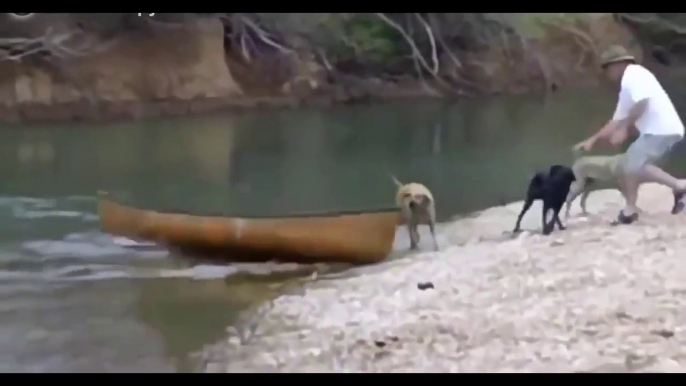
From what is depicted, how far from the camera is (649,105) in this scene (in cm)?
168

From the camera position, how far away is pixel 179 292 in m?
1.57

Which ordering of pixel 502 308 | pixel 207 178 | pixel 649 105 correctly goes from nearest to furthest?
pixel 502 308 → pixel 649 105 → pixel 207 178

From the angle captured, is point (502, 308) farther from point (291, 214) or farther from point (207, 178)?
point (207, 178)

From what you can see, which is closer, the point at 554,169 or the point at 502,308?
the point at 502,308

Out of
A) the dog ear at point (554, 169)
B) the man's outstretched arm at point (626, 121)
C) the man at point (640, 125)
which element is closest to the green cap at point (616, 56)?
the man at point (640, 125)

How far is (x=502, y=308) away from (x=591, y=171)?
451mm

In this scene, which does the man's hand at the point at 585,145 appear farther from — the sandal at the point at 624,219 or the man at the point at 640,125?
the sandal at the point at 624,219

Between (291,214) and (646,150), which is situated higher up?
(646,150)

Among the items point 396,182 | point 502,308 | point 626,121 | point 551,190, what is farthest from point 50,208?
point 626,121

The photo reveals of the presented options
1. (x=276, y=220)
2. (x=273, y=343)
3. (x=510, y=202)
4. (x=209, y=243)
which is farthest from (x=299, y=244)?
(x=510, y=202)

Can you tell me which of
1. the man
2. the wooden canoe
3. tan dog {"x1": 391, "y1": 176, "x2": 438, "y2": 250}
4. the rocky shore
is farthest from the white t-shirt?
the wooden canoe

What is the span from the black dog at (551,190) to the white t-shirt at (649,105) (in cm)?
16

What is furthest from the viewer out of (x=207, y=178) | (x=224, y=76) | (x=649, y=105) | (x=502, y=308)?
(x=224, y=76)

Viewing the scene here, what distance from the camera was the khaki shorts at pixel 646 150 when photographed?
170 centimetres
